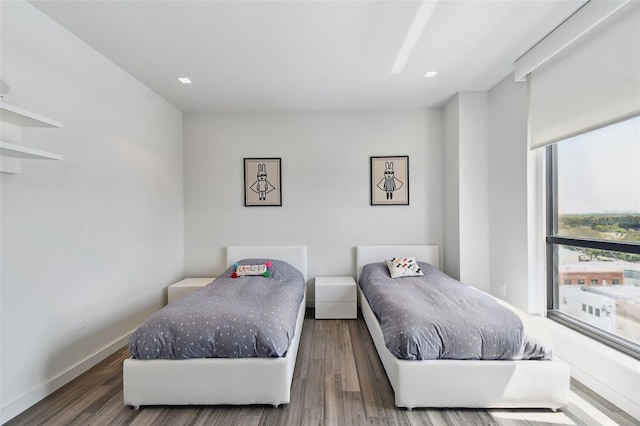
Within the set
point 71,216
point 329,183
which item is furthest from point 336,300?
point 71,216

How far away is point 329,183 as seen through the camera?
3602mm

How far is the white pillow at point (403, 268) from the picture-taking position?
3064 millimetres

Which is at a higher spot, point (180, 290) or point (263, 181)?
point (263, 181)

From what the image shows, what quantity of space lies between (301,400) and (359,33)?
2.69 metres

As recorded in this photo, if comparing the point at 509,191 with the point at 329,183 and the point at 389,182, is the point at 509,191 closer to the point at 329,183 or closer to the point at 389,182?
the point at 389,182

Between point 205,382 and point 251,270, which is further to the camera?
point 251,270

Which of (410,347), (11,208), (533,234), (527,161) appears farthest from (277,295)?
(527,161)

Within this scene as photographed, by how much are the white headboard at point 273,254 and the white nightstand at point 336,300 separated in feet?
1.37

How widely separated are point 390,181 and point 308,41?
2008 mm

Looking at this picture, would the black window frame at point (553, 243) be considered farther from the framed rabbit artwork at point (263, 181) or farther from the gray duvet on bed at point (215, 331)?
the framed rabbit artwork at point (263, 181)

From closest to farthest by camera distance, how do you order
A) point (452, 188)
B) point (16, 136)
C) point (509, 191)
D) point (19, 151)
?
point (19, 151)
point (16, 136)
point (509, 191)
point (452, 188)

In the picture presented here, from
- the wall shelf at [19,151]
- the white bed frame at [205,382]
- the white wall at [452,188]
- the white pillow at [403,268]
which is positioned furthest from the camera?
the white wall at [452,188]

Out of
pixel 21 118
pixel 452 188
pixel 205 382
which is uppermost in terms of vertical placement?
pixel 21 118

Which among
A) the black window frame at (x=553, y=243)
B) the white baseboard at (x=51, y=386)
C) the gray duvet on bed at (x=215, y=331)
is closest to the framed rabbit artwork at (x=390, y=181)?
the black window frame at (x=553, y=243)
